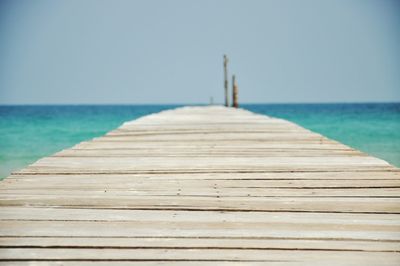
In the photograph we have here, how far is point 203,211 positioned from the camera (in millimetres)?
1933

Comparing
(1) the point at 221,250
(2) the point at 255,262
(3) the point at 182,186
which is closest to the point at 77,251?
(1) the point at 221,250

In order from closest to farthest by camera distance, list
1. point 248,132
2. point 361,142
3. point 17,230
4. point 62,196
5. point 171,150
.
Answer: point 17,230, point 62,196, point 171,150, point 248,132, point 361,142

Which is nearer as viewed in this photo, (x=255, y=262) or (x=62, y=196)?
(x=255, y=262)

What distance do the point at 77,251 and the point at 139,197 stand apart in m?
0.72

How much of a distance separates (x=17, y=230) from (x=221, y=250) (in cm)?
85

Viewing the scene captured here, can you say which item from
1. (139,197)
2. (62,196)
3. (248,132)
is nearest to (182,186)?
(139,197)

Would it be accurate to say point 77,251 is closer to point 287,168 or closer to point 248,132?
point 287,168

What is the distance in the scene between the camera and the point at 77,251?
1.46 metres

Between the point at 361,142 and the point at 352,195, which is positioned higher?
the point at 352,195

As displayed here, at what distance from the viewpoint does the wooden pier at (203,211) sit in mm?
1455

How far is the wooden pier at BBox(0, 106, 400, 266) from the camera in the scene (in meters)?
1.46

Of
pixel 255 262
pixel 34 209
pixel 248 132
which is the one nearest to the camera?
pixel 255 262

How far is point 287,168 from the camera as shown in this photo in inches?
116

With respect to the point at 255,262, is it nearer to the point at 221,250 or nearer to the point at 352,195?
the point at 221,250
